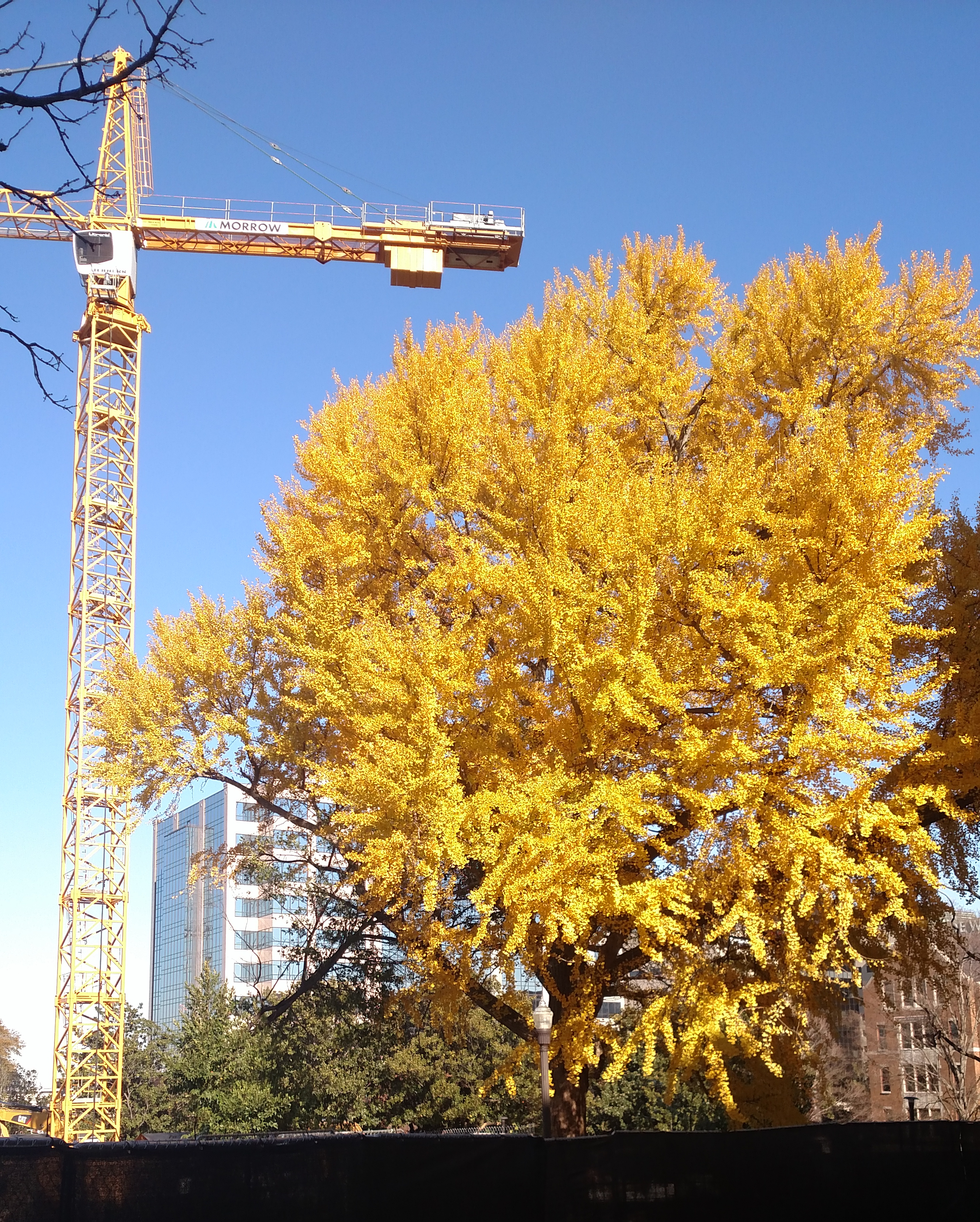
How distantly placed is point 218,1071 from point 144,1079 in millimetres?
8129

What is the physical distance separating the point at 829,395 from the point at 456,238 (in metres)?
23.5

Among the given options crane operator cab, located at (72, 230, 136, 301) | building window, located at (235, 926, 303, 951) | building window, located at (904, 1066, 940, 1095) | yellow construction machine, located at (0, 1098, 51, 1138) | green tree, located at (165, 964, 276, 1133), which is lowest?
building window, located at (904, 1066, 940, 1095)

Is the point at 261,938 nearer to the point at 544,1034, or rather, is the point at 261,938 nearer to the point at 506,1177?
the point at 544,1034

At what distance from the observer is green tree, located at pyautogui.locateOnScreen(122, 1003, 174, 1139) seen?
32.8 metres

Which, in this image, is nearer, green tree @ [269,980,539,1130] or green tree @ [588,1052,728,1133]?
green tree @ [588,1052,728,1133]

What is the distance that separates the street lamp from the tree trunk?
48 centimetres

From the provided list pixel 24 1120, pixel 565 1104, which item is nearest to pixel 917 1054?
pixel 24 1120

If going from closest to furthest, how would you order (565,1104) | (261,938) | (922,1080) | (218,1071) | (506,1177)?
(506,1177) → (565,1104) → (218,1071) → (922,1080) → (261,938)

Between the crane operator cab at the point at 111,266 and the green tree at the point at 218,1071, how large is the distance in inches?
941

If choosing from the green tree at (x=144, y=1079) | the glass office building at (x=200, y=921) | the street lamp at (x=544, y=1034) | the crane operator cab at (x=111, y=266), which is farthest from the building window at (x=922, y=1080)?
the glass office building at (x=200, y=921)

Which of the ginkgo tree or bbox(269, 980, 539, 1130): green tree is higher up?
the ginkgo tree

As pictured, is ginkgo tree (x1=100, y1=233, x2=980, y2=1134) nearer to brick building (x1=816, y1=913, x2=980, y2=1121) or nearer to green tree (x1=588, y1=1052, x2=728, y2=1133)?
brick building (x1=816, y1=913, x2=980, y2=1121)

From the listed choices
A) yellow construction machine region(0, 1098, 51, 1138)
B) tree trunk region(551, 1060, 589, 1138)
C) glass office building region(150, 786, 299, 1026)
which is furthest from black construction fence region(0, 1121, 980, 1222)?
glass office building region(150, 786, 299, 1026)

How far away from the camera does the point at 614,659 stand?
1047cm
